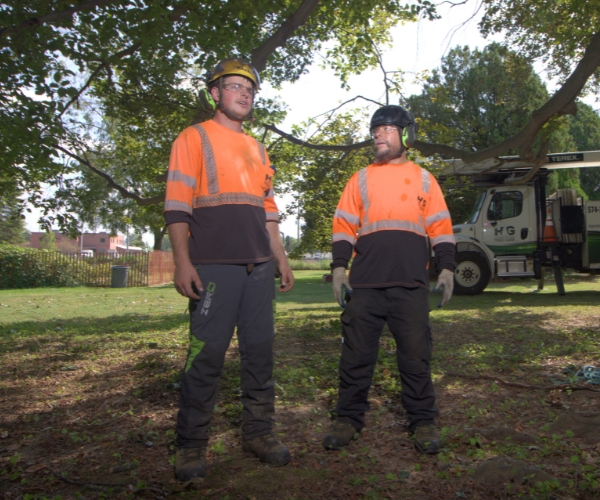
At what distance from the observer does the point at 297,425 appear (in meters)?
4.05

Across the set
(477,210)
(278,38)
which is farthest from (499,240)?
(278,38)

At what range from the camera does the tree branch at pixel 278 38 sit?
848 centimetres

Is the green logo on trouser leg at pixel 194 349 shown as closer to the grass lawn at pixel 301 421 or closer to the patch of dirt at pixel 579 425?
the grass lawn at pixel 301 421

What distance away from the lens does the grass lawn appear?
9.91 ft

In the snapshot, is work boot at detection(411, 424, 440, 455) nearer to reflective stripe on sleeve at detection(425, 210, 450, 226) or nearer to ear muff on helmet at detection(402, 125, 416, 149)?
reflective stripe on sleeve at detection(425, 210, 450, 226)

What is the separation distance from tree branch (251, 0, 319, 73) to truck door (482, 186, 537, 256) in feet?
29.7

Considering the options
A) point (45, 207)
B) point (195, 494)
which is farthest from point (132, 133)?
point (195, 494)

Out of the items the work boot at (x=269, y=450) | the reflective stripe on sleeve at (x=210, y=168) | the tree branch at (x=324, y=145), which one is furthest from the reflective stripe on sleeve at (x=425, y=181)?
the tree branch at (x=324, y=145)

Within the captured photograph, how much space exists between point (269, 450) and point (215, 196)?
4.79 ft

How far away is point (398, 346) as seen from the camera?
3.69m

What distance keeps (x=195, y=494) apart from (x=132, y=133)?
37.4 feet

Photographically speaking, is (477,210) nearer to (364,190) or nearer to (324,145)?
(324,145)

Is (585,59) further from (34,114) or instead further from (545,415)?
(34,114)

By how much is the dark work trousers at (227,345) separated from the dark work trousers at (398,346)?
1.72ft
